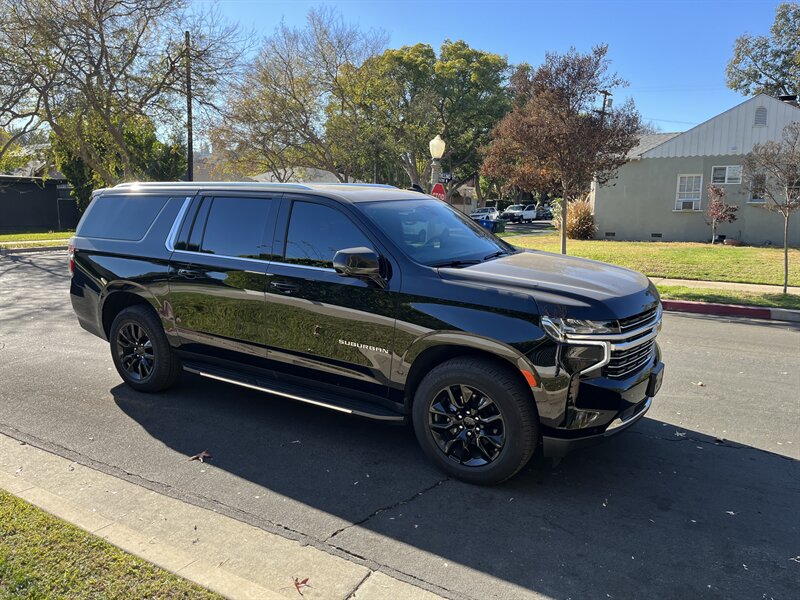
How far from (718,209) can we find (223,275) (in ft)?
73.6

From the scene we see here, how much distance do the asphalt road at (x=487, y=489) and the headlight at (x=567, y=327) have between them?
3.53 feet

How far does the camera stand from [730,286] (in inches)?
518

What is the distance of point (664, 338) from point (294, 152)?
27.8 metres

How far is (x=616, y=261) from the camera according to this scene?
→ 16844 millimetres

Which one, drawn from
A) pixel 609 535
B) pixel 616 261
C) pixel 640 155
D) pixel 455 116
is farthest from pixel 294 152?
pixel 609 535

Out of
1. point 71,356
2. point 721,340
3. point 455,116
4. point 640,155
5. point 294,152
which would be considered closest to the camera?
point 71,356

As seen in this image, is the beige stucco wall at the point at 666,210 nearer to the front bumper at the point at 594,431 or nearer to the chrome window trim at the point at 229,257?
the chrome window trim at the point at 229,257

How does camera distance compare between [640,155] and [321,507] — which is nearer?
[321,507]

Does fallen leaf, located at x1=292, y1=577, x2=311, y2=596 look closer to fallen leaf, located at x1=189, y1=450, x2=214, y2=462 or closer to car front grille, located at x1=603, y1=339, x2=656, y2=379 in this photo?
fallen leaf, located at x1=189, y1=450, x2=214, y2=462

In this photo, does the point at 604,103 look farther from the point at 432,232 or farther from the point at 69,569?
the point at 69,569

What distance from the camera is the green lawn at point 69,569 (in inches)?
105

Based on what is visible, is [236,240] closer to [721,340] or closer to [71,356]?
[71,356]

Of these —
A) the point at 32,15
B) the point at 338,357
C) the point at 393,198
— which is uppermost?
the point at 32,15

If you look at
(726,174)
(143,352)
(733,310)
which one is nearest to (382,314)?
(143,352)
